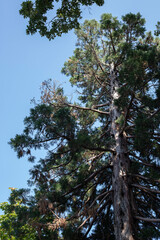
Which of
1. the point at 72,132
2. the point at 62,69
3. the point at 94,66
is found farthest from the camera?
the point at 62,69

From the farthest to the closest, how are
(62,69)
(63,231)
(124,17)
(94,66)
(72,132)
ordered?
1. (62,69)
2. (94,66)
3. (124,17)
4. (72,132)
5. (63,231)

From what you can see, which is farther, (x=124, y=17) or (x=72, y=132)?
(x=124, y=17)

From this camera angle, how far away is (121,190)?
6.21 meters

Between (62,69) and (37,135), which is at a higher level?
(62,69)

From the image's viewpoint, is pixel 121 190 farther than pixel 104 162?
No

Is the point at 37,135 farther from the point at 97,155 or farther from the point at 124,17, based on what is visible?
the point at 124,17

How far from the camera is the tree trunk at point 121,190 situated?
213 inches

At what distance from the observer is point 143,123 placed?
5.99 meters

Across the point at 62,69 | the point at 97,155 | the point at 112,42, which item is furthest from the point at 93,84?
the point at 97,155

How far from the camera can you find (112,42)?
1022 centimetres

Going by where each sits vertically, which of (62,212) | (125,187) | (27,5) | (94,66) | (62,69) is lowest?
(62,212)

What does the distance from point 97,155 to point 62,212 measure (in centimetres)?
230

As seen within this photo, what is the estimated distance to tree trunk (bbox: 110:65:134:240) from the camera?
5.40 metres

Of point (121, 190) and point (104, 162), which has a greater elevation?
point (104, 162)
